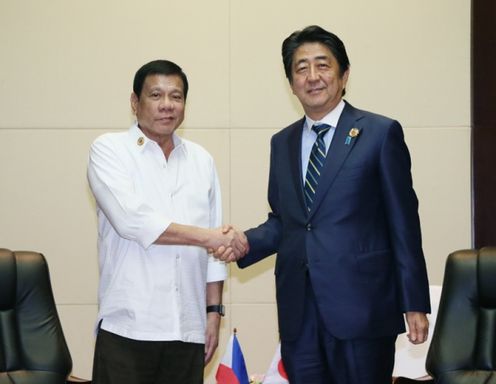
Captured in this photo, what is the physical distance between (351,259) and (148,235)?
759mm

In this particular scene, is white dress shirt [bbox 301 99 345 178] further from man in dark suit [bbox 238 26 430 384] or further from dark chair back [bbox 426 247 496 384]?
dark chair back [bbox 426 247 496 384]

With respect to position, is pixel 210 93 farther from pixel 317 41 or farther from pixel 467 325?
pixel 467 325

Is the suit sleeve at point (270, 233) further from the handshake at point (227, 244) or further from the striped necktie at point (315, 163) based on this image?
the striped necktie at point (315, 163)

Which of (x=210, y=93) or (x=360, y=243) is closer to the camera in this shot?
(x=360, y=243)

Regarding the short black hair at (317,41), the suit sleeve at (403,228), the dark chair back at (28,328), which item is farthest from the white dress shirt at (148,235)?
the suit sleeve at (403,228)

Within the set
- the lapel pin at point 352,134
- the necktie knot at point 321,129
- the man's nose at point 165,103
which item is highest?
the man's nose at point 165,103

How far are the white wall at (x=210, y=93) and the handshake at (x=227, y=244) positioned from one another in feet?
4.74

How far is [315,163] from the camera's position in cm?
302

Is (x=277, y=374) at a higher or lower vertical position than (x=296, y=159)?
lower

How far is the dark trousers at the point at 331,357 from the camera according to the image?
9.28ft

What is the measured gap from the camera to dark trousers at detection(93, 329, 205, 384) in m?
3.03

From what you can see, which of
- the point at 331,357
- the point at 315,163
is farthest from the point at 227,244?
the point at 331,357

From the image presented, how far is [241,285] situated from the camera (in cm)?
488

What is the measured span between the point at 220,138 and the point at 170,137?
61.1 inches
